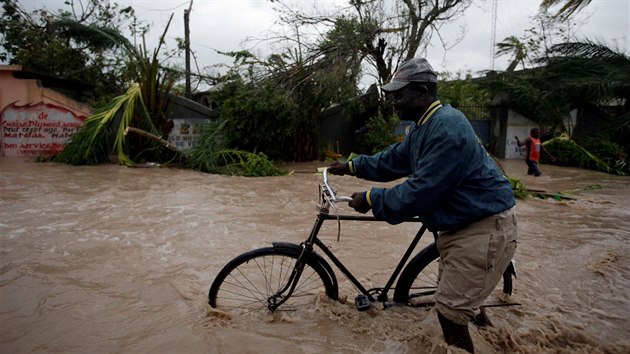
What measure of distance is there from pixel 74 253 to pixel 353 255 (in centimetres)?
291

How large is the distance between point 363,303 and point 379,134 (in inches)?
410

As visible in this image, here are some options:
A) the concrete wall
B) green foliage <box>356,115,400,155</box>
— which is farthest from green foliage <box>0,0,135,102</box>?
green foliage <box>356,115,400,155</box>

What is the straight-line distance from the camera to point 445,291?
7.55ft

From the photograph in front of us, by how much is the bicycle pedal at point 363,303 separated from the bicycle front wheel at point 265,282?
7.7 inches

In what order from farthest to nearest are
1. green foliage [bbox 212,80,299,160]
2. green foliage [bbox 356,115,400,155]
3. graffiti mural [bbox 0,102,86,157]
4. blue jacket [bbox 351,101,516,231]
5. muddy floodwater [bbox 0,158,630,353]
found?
green foliage [bbox 356,115,400,155], graffiti mural [bbox 0,102,86,157], green foliage [bbox 212,80,299,160], muddy floodwater [bbox 0,158,630,353], blue jacket [bbox 351,101,516,231]

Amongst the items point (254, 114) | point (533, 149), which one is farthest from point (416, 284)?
point (254, 114)

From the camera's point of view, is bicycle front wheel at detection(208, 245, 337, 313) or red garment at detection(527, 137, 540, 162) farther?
red garment at detection(527, 137, 540, 162)

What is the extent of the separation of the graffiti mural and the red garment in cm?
1251

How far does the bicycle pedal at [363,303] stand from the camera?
285 cm

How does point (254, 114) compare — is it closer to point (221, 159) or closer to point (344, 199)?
point (221, 159)

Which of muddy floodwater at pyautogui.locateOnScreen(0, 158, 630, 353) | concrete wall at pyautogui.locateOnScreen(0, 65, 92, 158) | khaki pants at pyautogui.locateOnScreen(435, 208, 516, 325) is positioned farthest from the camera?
concrete wall at pyautogui.locateOnScreen(0, 65, 92, 158)

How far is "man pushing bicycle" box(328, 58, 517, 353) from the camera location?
2.11 metres

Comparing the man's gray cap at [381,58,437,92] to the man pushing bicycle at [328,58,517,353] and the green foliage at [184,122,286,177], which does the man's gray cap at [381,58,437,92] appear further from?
the green foliage at [184,122,286,177]

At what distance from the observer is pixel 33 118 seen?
39.9ft
